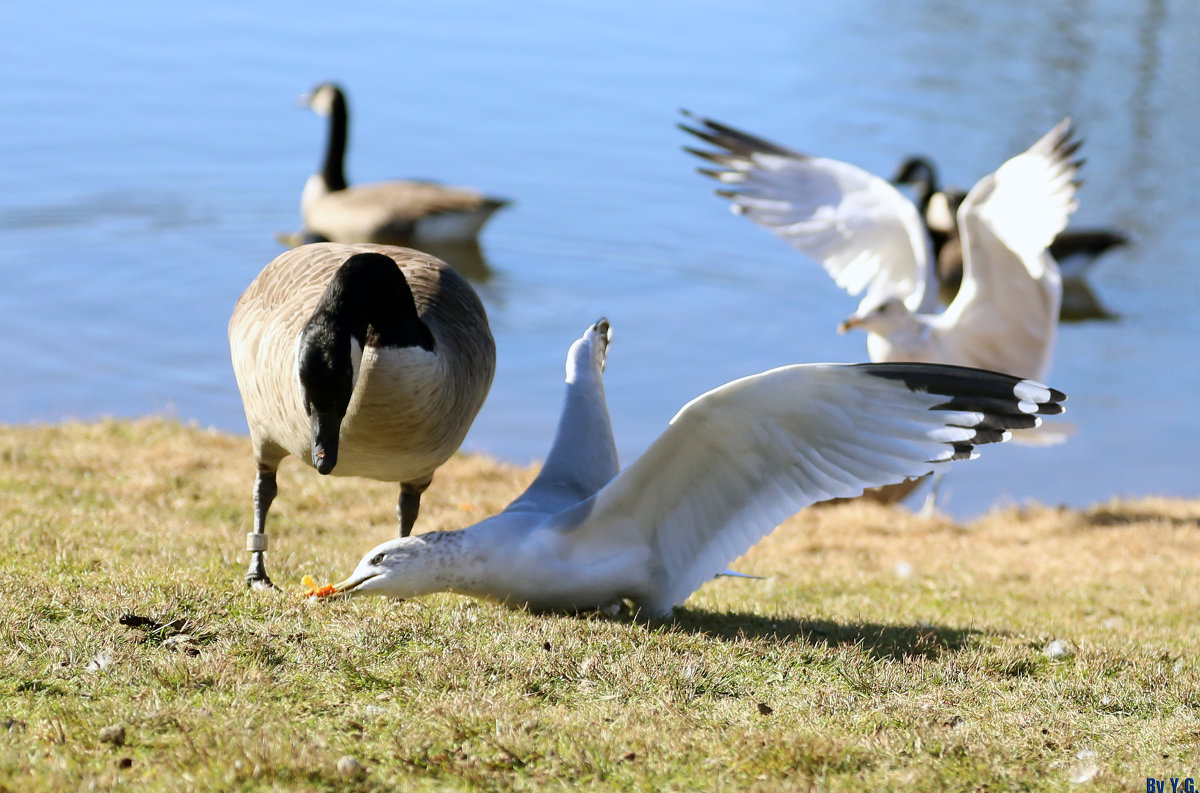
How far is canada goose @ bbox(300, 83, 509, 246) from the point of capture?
51.5 feet

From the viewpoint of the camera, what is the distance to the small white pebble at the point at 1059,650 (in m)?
5.38

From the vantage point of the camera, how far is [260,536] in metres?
5.94

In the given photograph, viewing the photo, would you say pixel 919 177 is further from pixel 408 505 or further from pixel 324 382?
pixel 324 382

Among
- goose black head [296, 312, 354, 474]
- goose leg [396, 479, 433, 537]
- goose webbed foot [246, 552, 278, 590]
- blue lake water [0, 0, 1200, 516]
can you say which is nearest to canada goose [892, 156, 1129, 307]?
blue lake water [0, 0, 1200, 516]

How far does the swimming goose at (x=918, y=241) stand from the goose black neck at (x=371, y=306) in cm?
475

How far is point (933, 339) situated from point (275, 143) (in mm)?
12321

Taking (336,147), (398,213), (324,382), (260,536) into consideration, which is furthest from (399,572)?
(336,147)

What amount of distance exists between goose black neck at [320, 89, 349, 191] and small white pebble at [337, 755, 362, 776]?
45.5 feet

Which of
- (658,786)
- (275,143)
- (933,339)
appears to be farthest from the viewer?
(275,143)

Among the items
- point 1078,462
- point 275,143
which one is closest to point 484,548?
point 1078,462

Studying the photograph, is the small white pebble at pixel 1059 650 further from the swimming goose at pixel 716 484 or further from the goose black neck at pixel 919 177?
the goose black neck at pixel 919 177

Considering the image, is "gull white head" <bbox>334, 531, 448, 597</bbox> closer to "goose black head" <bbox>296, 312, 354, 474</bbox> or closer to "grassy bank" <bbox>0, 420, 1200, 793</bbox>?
"grassy bank" <bbox>0, 420, 1200, 793</bbox>

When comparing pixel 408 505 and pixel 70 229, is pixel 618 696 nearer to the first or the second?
pixel 408 505

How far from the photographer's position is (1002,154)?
19.8 meters
